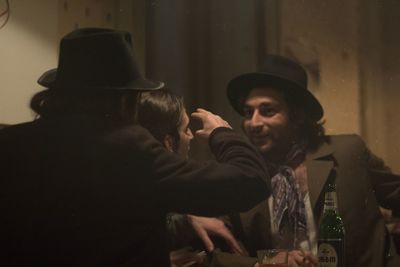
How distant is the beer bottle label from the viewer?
105 centimetres

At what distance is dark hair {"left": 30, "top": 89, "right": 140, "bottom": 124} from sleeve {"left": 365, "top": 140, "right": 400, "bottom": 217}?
22.6 inches

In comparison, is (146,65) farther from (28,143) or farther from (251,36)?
(28,143)

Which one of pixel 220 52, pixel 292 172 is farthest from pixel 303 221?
pixel 220 52

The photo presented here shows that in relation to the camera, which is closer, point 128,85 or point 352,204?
point 128,85

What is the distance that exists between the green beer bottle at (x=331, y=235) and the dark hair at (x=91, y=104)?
44cm

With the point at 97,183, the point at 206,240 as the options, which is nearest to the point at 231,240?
the point at 206,240

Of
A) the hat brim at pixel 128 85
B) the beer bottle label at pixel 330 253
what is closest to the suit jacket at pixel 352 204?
the beer bottle label at pixel 330 253

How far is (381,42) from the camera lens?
1245mm

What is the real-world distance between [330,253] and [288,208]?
19cm

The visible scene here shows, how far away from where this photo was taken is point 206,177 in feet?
2.98

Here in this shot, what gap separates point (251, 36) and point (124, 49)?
376 millimetres

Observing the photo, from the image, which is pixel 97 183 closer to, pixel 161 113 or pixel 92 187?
pixel 92 187

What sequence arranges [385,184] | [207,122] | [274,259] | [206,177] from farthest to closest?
[385,184], [207,122], [274,259], [206,177]

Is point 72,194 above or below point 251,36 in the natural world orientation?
below
